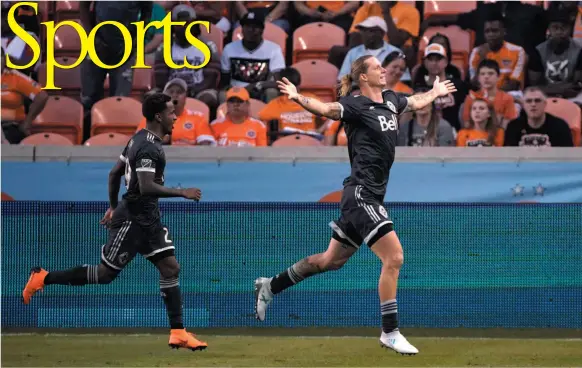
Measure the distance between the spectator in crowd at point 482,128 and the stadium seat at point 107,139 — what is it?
12.5 ft

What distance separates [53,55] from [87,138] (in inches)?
59.1

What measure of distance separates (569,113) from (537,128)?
561 mm

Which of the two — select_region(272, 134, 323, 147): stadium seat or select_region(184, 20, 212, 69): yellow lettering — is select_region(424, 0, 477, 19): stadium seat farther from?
select_region(272, 134, 323, 147): stadium seat

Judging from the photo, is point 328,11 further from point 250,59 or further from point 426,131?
point 426,131

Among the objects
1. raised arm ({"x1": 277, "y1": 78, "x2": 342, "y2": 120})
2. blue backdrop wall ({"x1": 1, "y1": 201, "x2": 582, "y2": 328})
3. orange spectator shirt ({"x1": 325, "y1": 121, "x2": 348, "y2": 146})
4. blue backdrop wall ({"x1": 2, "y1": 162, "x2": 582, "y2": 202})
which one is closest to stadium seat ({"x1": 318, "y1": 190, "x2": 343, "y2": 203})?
blue backdrop wall ({"x1": 2, "y1": 162, "x2": 582, "y2": 202})

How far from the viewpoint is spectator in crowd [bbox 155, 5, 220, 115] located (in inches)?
518

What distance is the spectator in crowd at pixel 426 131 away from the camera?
12.0m

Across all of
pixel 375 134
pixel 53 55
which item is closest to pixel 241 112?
pixel 53 55

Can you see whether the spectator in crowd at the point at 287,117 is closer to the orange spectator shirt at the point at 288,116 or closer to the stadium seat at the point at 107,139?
the orange spectator shirt at the point at 288,116

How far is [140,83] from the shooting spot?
43.5ft

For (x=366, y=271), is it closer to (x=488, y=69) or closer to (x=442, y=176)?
(x=442, y=176)

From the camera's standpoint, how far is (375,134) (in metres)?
7.55

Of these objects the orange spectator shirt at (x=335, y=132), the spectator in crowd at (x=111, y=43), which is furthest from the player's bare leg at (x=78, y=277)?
the spectator in crowd at (x=111, y=43)

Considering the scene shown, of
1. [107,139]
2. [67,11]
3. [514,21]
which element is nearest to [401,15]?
[514,21]
